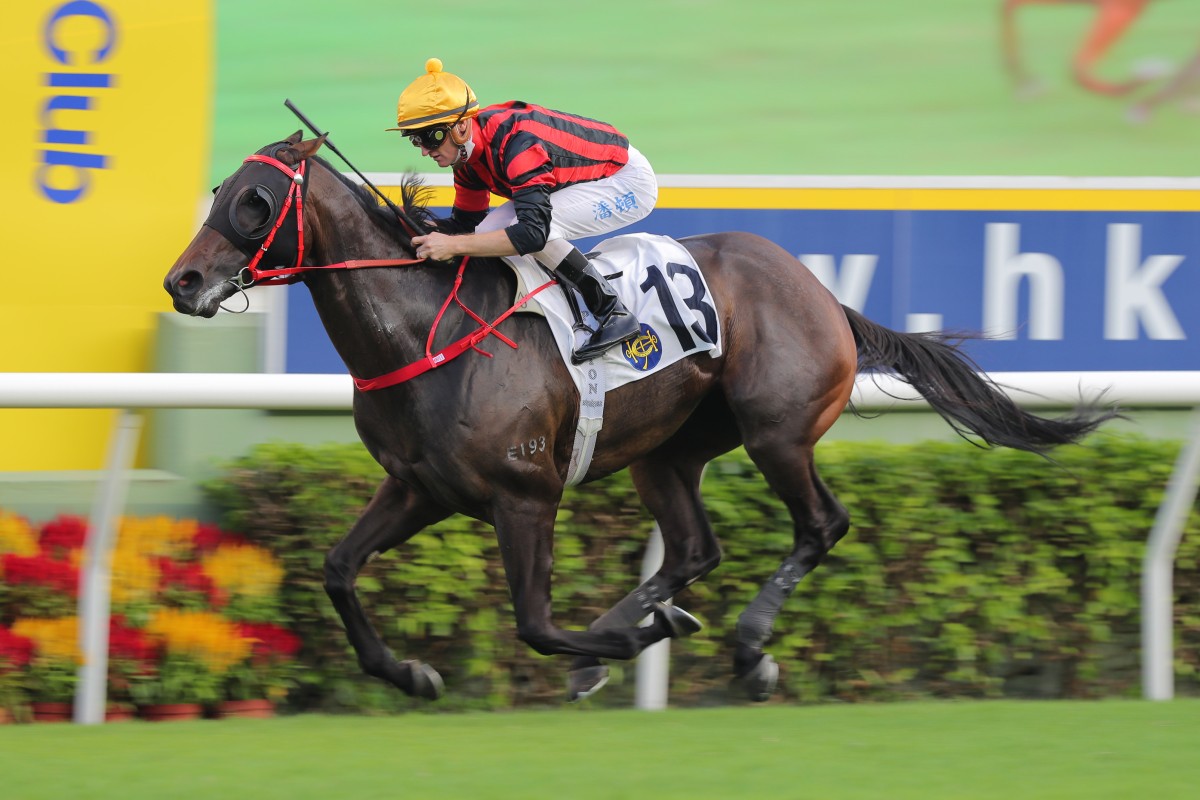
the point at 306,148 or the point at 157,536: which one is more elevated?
the point at 306,148

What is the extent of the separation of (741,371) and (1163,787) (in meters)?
1.55

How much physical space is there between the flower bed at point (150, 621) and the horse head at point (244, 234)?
→ 3.17 ft

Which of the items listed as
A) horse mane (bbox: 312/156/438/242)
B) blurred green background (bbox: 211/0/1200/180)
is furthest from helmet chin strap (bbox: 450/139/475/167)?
blurred green background (bbox: 211/0/1200/180)

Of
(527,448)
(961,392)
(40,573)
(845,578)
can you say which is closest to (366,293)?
(527,448)

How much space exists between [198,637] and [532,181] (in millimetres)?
1511

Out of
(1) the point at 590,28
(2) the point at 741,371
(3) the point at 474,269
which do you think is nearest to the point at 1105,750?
(2) the point at 741,371

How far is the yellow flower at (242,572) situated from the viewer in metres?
4.38

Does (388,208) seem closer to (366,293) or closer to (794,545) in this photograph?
(366,293)

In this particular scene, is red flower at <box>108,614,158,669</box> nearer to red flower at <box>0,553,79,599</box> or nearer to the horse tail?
red flower at <box>0,553,79,599</box>

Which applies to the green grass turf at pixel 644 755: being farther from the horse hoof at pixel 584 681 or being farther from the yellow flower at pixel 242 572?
the yellow flower at pixel 242 572

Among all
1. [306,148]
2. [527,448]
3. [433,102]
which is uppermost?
[433,102]

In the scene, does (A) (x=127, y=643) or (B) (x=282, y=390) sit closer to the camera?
(A) (x=127, y=643)

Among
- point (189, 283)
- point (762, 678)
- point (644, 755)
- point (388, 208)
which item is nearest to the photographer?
point (189, 283)

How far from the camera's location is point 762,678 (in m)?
4.37
